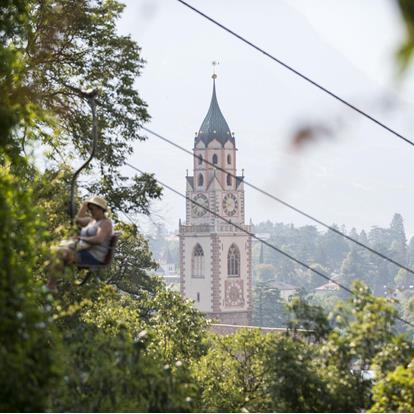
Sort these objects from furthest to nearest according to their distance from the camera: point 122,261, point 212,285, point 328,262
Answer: point 328,262 < point 212,285 < point 122,261

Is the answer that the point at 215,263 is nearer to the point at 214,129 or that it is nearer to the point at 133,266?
the point at 214,129

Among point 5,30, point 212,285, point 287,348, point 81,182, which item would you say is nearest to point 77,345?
point 287,348

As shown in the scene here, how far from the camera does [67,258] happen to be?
9.07 meters

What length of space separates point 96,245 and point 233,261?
81868 mm

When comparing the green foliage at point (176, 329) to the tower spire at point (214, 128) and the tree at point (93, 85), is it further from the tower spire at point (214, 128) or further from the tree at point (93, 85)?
the tower spire at point (214, 128)

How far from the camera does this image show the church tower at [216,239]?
8838cm

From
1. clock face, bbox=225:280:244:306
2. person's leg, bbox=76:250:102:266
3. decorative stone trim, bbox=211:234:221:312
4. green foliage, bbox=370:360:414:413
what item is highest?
decorative stone trim, bbox=211:234:221:312

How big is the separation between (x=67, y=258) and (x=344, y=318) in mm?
2108

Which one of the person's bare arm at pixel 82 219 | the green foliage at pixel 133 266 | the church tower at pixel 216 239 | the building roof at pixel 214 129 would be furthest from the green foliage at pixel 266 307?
the person's bare arm at pixel 82 219

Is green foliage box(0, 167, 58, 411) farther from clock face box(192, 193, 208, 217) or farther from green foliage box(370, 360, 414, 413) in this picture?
clock face box(192, 193, 208, 217)

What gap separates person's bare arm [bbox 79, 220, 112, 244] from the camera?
30.5 feet

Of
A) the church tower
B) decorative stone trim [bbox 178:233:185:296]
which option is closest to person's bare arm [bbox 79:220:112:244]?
the church tower

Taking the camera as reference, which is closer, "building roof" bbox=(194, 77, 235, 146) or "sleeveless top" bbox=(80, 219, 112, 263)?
"sleeveless top" bbox=(80, 219, 112, 263)

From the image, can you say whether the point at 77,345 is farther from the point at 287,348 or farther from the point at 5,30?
the point at 5,30
